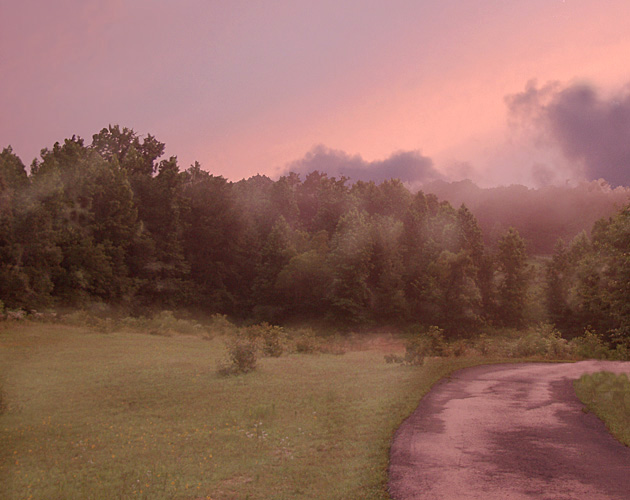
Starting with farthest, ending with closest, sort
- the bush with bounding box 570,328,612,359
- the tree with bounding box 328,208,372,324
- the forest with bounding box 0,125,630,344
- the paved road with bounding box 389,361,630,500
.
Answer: the tree with bounding box 328,208,372,324, the forest with bounding box 0,125,630,344, the bush with bounding box 570,328,612,359, the paved road with bounding box 389,361,630,500

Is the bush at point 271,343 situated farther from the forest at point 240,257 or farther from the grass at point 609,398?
the forest at point 240,257

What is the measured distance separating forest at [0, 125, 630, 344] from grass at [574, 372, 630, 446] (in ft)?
76.3

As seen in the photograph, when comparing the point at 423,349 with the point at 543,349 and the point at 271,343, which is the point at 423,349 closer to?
the point at 271,343

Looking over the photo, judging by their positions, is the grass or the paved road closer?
the paved road

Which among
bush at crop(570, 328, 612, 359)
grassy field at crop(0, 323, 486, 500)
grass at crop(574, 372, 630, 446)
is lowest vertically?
bush at crop(570, 328, 612, 359)

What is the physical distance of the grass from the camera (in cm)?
1129

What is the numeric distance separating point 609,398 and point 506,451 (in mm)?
7098

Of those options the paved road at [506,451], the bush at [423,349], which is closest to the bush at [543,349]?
the bush at [423,349]

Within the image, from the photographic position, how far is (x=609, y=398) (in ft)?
47.6

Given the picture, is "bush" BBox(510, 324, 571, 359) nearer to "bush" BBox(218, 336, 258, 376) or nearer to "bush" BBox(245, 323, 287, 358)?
"bush" BBox(245, 323, 287, 358)

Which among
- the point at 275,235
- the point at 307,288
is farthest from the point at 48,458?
the point at 275,235

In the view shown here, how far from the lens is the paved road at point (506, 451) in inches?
303

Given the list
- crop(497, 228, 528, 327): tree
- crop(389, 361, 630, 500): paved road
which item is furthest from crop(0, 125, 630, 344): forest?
crop(389, 361, 630, 500): paved road

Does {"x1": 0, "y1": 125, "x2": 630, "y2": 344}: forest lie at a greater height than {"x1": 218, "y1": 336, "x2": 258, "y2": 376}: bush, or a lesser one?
greater
